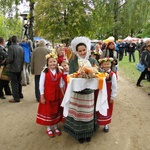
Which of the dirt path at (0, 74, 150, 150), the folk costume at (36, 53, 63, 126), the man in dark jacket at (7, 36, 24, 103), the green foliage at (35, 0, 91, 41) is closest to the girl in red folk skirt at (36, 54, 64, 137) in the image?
the folk costume at (36, 53, 63, 126)

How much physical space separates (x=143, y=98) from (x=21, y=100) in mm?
3919

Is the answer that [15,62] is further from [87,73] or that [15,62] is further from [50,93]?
[87,73]

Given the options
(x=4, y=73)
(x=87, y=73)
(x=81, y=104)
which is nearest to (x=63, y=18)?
(x=4, y=73)

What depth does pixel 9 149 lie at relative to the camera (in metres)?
3.82

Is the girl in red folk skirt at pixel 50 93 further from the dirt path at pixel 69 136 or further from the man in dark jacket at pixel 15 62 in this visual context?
the man in dark jacket at pixel 15 62

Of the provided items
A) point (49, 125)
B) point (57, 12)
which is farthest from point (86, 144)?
point (57, 12)

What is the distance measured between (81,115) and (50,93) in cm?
76

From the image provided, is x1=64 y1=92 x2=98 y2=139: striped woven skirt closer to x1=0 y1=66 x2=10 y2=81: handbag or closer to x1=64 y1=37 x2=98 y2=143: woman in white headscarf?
x1=64 y1=37 x2=98 y2=143: woman in white headscarf

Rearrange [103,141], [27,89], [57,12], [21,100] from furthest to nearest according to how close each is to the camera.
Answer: [57,12]
[27,89]
[21,100]
[103,141]

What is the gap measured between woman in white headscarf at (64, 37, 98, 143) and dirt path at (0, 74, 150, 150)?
296 mm

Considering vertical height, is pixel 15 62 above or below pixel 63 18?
below

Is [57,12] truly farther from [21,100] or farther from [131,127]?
[131,127]

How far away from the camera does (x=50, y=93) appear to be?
4055mm

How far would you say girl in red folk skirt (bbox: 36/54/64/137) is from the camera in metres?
4.07
